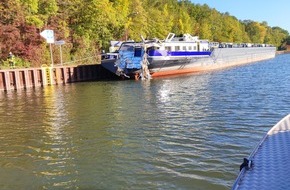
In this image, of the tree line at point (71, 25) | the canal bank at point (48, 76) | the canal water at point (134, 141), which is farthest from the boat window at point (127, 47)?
the canal water at point (134, 141)

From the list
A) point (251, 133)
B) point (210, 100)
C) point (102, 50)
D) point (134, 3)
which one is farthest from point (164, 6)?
point (251, 133)

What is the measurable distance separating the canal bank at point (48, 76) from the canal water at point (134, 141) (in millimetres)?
10163

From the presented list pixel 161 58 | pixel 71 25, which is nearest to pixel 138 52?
pixel 161 58

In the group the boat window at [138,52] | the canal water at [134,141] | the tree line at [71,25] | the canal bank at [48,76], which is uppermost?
the tree line at [71,25]

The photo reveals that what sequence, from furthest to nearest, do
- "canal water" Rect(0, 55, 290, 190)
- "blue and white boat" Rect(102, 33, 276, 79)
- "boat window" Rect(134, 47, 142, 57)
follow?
"boat window" Rect(134, 47, 142, 57) < "blue and white boat" Rect(102, 33, 276, 79) < "canal water" Rect(0, 55, 290, 190)

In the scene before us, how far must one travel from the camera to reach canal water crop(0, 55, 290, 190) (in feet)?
24.2

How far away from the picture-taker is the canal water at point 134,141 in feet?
24.2

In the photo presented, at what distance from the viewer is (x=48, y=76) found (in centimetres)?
3061

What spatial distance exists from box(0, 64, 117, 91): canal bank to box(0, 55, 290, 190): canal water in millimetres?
10163

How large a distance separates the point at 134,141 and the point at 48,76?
22.1 m

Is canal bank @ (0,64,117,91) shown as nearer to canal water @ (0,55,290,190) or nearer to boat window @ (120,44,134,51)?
boat window @ (120,44,134,51)

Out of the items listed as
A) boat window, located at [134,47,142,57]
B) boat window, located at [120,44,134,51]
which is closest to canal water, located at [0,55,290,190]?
boat window, located at [134,47,142,57]

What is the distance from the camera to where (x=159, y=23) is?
6819 centimetres

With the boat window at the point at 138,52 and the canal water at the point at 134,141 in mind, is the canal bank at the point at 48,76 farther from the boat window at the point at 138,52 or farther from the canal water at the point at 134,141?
the canal water at the point at 134,141
